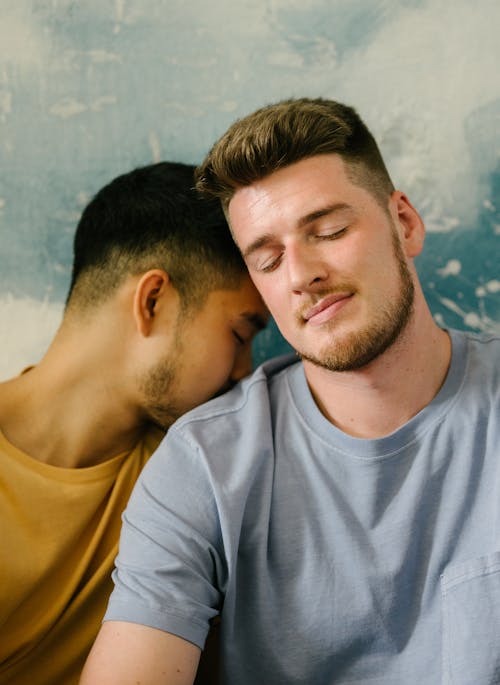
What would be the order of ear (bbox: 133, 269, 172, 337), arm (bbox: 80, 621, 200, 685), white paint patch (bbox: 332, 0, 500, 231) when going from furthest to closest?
white paint patch (bbox: 332, 0, 500, 231) < ear (bbox: 133, 269, 172, 337) < arm (bbox: 80, 621, 200, 685)

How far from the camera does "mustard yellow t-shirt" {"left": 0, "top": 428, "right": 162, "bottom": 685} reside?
1.32 metres

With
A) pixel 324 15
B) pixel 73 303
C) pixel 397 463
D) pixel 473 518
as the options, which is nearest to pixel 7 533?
pixel 73 303

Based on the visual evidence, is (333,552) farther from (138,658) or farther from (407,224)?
(407,224)

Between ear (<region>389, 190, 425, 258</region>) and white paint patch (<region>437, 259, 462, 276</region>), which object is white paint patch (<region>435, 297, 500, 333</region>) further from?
ear (<region>389, 190, 425, 258</region>)

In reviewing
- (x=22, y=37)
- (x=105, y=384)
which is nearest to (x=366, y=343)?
(x=105, y=384)

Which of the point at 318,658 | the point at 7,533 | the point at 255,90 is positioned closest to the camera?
the point at 318,658

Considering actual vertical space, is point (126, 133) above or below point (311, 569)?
above

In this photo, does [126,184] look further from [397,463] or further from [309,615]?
[309,615]

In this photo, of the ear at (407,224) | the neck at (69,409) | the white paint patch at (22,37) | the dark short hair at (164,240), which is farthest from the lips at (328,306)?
the white paint patch at (22,37)

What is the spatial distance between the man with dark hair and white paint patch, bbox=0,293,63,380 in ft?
0.38

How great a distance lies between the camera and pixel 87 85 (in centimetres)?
162

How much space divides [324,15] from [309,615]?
1.25m

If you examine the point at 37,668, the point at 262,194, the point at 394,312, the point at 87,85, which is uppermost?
the point at 87,85

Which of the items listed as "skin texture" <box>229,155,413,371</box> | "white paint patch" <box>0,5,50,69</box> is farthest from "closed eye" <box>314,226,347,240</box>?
"white paint patch" <box>0,5,50,69</box>
